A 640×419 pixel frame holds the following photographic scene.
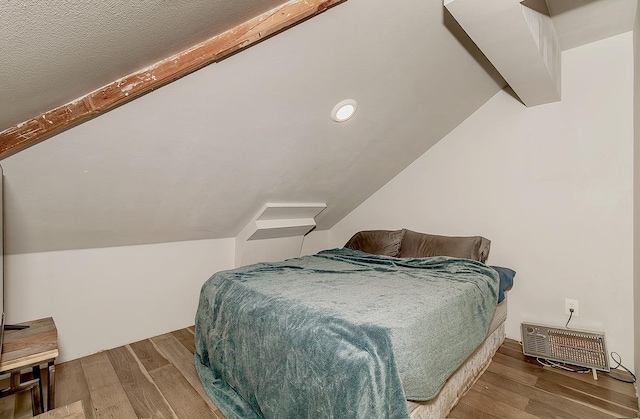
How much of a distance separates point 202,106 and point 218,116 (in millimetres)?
116

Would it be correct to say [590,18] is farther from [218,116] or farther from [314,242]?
[314,242]

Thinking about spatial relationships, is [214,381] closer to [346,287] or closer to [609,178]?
[346,287]

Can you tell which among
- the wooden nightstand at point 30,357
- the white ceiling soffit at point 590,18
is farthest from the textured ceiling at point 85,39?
the white ceiling soffit at point 590,18

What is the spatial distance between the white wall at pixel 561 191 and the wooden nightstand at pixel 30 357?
3.08 metres

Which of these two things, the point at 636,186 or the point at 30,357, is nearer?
the point at 30,357

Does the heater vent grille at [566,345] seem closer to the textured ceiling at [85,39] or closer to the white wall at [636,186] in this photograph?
the white wall at [636,186]

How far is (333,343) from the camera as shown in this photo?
4.38 ft

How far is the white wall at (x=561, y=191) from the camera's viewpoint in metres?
2.22

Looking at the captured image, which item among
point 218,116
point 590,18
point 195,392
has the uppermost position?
point 590,18

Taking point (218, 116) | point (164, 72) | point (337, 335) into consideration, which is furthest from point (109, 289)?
point (337, 335)

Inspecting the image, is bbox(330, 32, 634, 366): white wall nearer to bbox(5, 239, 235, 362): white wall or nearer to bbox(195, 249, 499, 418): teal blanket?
bbox(195, 249, 499, 418): teal blanket

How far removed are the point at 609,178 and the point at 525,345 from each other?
52.9 inches

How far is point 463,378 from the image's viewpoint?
6.23ft

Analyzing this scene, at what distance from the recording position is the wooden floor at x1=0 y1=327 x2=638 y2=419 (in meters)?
1.76
